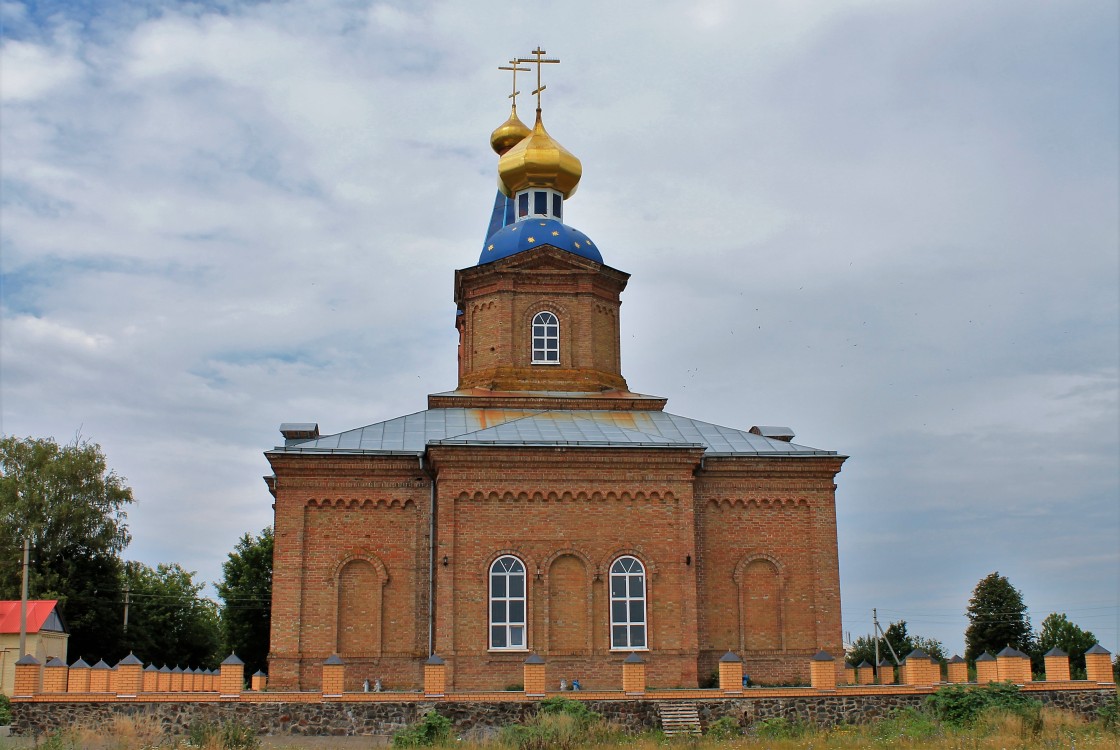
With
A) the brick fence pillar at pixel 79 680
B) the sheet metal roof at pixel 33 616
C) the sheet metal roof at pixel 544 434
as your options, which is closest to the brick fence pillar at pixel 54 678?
the brick fence pillar at pixel 79 680

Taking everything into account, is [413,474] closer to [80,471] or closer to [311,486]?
[311,486]

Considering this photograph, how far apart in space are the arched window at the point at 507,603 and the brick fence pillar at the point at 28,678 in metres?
7.67

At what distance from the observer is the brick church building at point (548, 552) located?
21.4 metres

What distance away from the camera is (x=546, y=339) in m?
27.1

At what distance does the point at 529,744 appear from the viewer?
15.2 metres

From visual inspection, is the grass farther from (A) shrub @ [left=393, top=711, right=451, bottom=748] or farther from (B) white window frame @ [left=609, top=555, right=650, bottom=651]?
(B) white window frame @ [left=609, top=555, right=650, bottom=651]

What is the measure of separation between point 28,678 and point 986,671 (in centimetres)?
1617

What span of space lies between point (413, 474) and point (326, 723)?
5890 millimetres

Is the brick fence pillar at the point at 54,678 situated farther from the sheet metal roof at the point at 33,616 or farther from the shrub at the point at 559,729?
the sheet metal roof at the point at 33,616

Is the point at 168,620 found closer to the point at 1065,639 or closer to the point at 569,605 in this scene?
the point at 569,605

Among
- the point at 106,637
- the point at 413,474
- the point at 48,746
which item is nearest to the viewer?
the point at 48,746

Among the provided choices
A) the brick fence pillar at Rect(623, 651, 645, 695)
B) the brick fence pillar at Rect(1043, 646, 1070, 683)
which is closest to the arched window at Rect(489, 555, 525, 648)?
the brick fence pillar at Rect(623, 651, 645, 695)

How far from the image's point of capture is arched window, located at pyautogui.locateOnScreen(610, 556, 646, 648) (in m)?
21.6

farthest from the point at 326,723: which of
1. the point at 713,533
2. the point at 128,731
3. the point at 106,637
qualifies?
the point at 106,637
